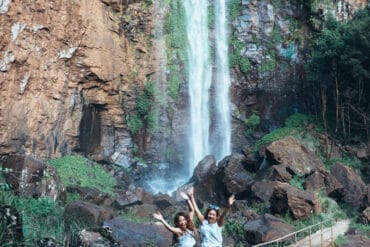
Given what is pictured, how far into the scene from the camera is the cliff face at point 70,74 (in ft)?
52.7

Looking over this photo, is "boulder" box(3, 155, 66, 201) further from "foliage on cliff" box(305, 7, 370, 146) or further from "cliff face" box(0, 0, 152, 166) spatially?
"foliage on cliff" box(305, 7, 370, 146)

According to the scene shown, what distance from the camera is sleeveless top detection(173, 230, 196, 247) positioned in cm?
533

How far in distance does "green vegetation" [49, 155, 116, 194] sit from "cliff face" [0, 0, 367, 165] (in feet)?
2.48

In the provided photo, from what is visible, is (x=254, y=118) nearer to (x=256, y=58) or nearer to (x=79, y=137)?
(x=256, y=58)

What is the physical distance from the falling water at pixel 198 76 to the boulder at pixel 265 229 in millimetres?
9534

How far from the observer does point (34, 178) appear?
12844 millimetres

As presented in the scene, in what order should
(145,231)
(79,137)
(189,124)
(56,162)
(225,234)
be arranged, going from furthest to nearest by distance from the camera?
(189,124)
(79,137)
(56,162)
(225,234)
(145,231)

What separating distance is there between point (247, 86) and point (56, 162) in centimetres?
1072

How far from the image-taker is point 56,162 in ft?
54.7

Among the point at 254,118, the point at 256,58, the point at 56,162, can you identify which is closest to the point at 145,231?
the point at 56,162

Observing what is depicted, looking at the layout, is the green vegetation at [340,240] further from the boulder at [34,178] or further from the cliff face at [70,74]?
the cliff face at [70,74]

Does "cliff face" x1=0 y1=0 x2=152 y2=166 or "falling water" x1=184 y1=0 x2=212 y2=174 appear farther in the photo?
"falling water" x1=184 y1=0 x2=212 y2=174

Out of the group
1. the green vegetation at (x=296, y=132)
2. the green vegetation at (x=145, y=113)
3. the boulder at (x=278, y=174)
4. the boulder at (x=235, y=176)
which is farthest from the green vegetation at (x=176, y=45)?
the boulder at (x=278, y=174)

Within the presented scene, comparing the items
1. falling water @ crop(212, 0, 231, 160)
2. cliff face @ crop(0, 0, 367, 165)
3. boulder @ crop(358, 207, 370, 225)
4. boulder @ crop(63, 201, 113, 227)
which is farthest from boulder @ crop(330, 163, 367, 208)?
boulder @ crop(63, 201, 113, 227)
